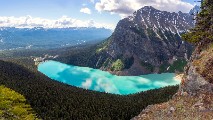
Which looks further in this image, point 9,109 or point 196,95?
point 196,95

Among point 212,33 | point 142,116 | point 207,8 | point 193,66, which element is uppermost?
point 207,8

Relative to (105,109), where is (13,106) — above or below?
above

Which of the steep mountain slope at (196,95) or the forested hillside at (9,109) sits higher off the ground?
the forested hillside at (9,109)

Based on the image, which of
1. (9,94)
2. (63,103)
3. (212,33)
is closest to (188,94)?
(212,33)

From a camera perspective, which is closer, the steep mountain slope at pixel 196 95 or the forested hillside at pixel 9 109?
the forested hillside at pixel 9 109

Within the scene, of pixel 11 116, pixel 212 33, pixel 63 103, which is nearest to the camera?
pixel 11 116

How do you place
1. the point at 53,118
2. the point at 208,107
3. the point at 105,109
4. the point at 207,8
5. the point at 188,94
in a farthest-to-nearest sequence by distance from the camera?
the point at 105,109
the point at 53,118
the point at 207,8
the point at 188,94
the point at 208,107

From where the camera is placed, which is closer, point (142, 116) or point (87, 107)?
point (142, 116)

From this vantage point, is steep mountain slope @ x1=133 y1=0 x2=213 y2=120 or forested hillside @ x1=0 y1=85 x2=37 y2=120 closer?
forested hillside @ x1=0 y1=85 x2=37 y2=120

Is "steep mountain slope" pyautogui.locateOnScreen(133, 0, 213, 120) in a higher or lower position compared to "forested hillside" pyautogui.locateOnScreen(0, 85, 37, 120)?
lower

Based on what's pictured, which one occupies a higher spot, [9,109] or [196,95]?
[9,109]

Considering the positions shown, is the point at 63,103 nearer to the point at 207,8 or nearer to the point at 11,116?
the point at 207,8
